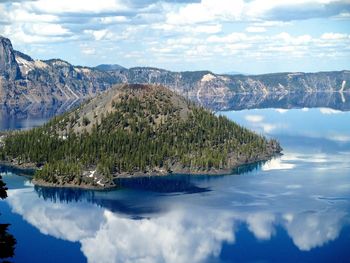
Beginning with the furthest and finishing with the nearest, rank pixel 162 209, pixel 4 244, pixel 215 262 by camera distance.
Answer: pixel 162 209 < pixel 215 262 < pixel 4 244

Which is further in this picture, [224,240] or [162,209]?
[162,209]

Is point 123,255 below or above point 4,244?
below

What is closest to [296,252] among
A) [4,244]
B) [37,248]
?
[37,248]

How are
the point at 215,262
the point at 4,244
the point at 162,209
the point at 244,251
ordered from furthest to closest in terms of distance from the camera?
the point at 162,209 → the point at 244,251 → the point at 215,262 → the point at 4,244

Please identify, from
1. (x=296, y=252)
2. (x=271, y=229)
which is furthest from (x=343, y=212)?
(x=296, y=252)

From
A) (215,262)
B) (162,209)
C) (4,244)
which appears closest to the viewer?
(4,244)

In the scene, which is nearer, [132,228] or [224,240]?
[224,240]

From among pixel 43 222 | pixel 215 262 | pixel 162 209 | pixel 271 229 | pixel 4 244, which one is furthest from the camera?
pixel 162 209

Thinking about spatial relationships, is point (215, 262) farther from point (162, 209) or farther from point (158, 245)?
point (162, 209)

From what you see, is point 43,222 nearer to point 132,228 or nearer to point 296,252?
point 132,228
